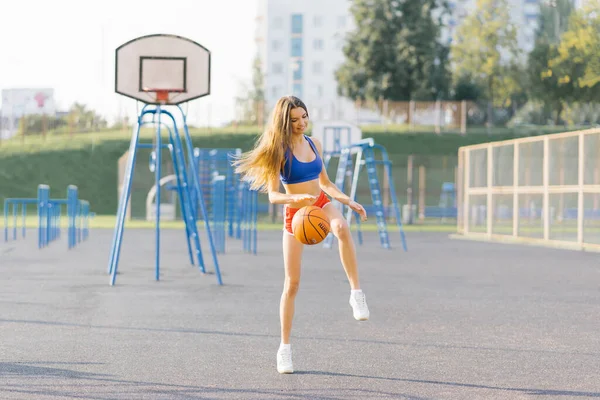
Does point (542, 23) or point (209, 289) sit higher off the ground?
point (542, 23)

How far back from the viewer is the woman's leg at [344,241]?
5.95 meters

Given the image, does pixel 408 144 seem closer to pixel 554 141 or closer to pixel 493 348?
pixel 554 141

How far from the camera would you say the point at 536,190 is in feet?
71.9

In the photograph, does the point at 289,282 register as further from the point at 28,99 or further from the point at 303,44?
the point at 303,44

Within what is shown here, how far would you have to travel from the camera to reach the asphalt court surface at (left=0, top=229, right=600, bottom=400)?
557 centimetres

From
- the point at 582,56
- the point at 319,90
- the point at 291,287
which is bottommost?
the point at 291,287

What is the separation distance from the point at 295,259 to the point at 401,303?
424 centimetres

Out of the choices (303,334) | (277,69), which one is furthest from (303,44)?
(303,334)

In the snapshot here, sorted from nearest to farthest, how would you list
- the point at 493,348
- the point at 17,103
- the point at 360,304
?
the point at 360,304, the point at 493,348, the point at 17,103

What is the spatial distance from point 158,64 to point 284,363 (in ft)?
27.9

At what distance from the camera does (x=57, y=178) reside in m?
49.6

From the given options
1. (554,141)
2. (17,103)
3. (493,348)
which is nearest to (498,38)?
(17,103)

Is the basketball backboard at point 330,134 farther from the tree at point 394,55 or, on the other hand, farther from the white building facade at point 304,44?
the white building facade at point 304,44

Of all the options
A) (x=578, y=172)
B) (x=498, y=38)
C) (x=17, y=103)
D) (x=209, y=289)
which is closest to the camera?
(x=209, y=289)
